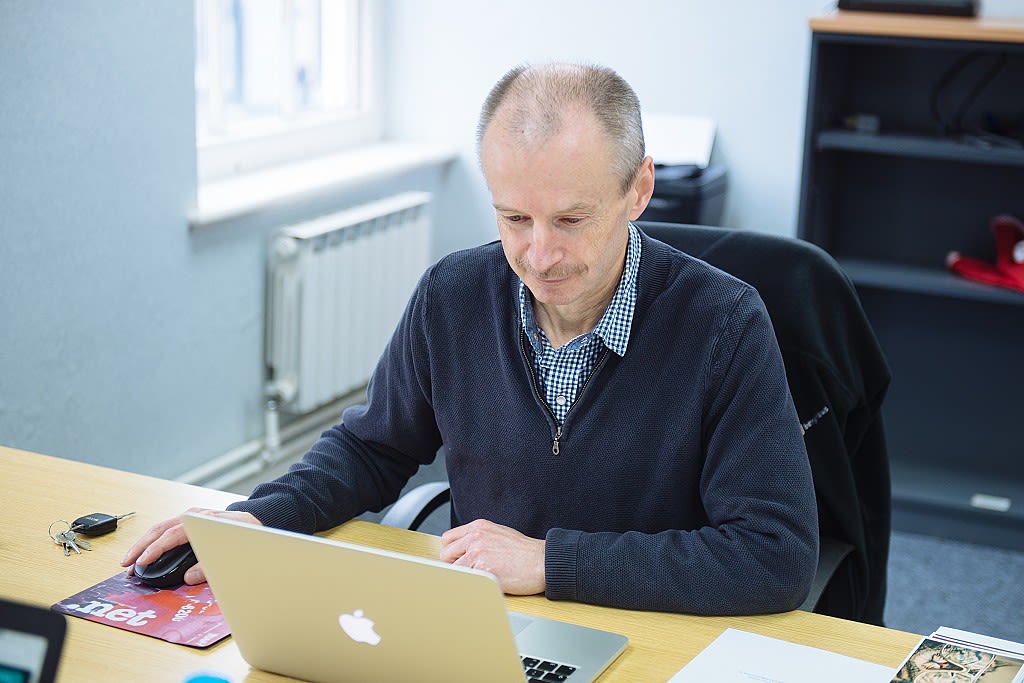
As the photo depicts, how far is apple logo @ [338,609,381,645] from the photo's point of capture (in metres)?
1.12

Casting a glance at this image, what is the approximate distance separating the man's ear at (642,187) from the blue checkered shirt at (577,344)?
67 mm

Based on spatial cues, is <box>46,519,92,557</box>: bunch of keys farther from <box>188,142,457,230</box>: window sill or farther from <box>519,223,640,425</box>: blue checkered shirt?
<box>188,142,457,230</box>: window sill

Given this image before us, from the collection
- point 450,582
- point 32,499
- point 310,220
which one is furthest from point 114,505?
point 310,220

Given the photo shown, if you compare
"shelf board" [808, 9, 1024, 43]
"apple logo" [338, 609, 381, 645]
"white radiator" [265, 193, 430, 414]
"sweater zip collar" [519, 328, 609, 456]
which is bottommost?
"white radiator" [265, 193, 430, 414]

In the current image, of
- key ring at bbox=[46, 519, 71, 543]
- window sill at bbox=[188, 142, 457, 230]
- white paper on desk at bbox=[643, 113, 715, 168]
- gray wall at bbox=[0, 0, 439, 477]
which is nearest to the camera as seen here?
key ring at bbox=[46, 519, 71, 543]

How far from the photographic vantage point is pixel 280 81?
350cm

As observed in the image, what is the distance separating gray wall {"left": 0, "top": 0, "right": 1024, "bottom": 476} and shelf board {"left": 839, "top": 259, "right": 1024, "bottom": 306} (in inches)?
14.1

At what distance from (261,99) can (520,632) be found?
2.50m

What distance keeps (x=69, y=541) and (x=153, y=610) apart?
0.67 feet

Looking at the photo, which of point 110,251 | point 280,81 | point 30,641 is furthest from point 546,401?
point 280,81

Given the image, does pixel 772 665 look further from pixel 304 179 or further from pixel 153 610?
pixel 304 179

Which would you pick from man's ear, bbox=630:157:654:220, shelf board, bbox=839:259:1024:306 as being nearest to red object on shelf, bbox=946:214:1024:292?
shelf board, bbox=839:259:1024:306

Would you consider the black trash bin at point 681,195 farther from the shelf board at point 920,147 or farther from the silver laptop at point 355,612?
the silver laptop at point 355,612

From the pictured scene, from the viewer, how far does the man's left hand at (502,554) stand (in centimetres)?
138
